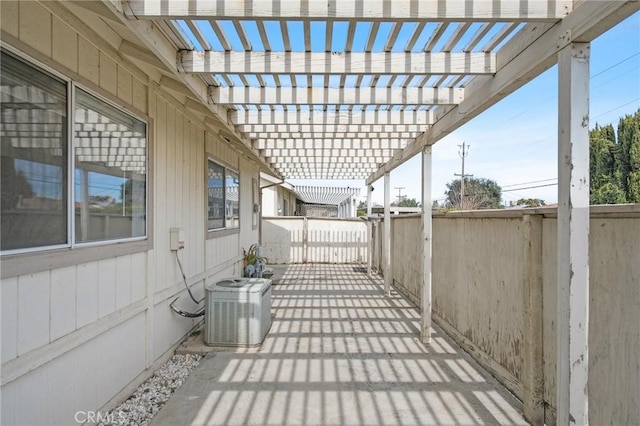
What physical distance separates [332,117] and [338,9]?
195cm

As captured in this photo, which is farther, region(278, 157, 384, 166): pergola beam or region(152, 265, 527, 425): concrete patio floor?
region(278, 157, 384, 166): pergola beam

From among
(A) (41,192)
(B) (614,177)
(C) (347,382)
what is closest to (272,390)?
(C) (347,382)

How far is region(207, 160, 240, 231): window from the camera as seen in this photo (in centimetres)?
484

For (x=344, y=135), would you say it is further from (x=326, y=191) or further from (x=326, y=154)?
(x=326, y=191)

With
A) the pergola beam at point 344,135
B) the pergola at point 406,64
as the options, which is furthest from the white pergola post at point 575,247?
the pergola beam at point 344,135

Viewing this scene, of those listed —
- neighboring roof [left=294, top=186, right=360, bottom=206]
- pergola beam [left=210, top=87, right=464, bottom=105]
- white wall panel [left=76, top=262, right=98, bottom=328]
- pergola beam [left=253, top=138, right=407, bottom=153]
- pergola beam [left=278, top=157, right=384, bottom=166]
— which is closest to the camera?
white wall panel [left=76, top=262, right=98, bottom=328]

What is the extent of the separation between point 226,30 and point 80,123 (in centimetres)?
114

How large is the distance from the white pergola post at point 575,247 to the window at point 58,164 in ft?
9.17

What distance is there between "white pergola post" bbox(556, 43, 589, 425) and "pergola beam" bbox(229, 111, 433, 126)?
79.6 inches

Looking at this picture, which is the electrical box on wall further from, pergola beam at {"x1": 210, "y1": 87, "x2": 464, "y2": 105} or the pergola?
pergola beam at {"x1": 210, "y1": 87, "x2": 464, "y2": 105}

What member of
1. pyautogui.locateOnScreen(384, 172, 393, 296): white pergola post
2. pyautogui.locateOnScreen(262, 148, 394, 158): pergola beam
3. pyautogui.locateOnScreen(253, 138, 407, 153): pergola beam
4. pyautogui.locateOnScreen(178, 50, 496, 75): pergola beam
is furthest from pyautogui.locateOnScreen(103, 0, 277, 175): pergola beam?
pyautogui.locateOnScreen(384, 172, 393, 296): white pergola post

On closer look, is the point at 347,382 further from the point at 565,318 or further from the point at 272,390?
the point at 565,318

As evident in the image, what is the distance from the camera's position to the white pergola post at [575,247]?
1689 mm

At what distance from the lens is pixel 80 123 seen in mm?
2133
